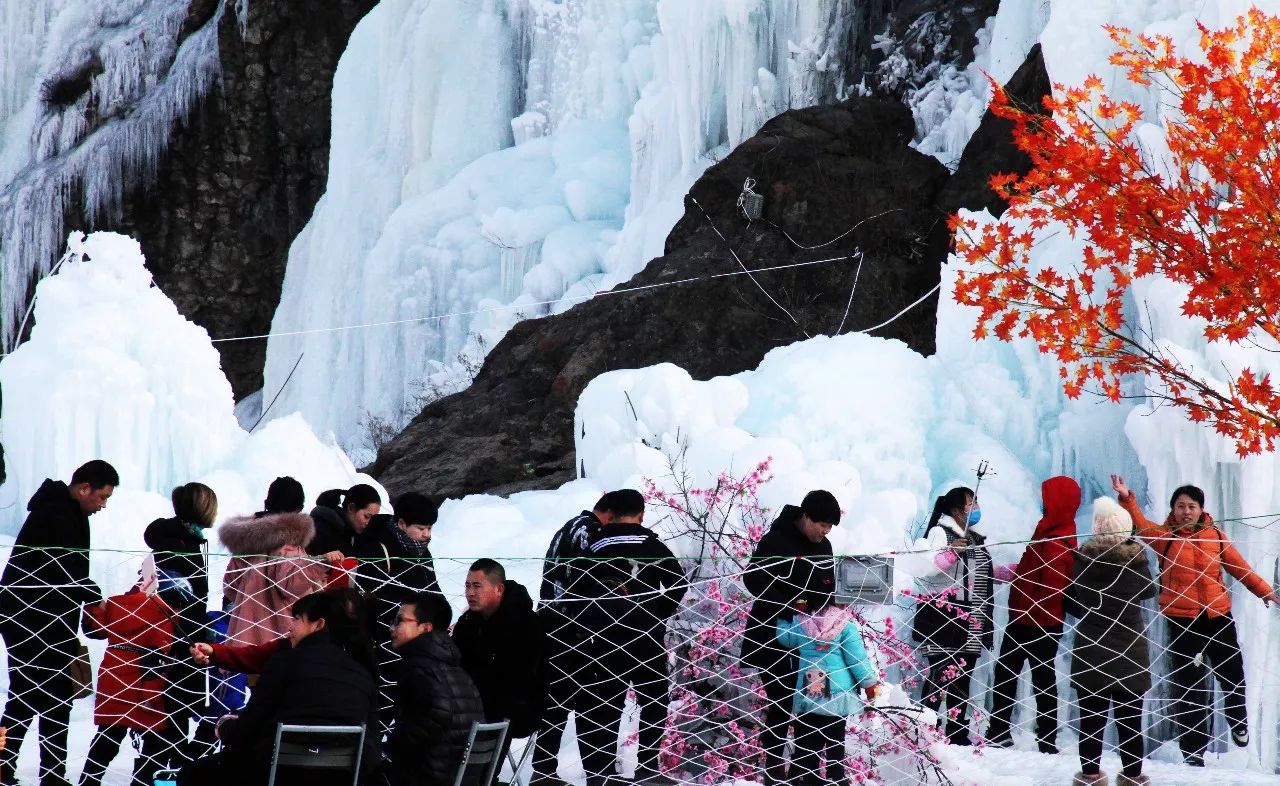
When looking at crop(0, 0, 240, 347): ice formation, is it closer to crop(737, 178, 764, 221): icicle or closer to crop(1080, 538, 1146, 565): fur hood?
crop(737, 178, 764, 221): icicle

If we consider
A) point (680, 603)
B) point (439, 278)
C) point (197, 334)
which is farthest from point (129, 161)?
point (680, 603)

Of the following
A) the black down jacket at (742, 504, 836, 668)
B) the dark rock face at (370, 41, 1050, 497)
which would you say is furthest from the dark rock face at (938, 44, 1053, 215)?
the black down jacket at (742, 504, 836, 668)

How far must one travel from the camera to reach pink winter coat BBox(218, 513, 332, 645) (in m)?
5.74

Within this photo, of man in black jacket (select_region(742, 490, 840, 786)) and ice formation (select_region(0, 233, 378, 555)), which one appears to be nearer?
man in black jacket (select_region(742, 490, 840, 786))

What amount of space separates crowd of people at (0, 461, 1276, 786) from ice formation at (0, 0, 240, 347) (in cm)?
1535

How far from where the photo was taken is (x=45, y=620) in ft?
19.5

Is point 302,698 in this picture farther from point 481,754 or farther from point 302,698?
point 481,754

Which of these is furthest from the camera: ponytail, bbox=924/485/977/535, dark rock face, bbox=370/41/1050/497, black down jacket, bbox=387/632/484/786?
dark rock face, bbox=370/41/1050/497

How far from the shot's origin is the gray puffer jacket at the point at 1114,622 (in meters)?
6.27

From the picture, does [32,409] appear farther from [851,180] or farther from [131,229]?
[131,229]

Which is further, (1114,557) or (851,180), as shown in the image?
(851,180)

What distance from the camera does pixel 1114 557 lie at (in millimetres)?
6277

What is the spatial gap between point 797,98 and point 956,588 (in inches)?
397

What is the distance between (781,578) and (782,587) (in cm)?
7
